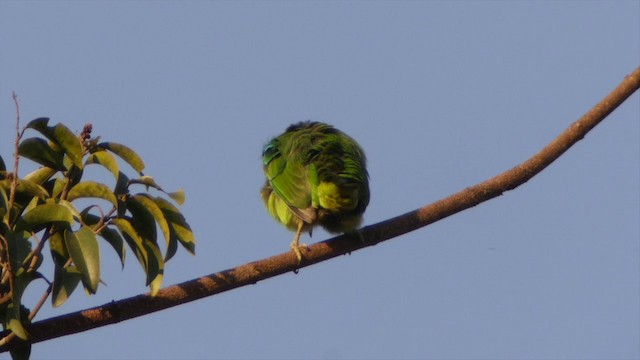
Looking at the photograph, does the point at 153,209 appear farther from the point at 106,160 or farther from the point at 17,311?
the point at 17,311

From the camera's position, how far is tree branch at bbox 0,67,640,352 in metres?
3.42

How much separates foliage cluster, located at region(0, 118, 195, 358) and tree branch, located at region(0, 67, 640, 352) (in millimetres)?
65

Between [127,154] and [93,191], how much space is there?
0.79 feet

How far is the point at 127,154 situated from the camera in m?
3.74

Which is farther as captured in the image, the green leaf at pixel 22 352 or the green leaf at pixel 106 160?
the green leaf at pixel 106 160

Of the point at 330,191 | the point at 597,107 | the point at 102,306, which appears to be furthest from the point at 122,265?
the point at 597,107

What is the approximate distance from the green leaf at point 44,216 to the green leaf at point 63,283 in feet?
0.64

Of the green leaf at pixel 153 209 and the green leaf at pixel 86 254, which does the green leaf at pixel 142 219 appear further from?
the green leaf at pixel 86 254

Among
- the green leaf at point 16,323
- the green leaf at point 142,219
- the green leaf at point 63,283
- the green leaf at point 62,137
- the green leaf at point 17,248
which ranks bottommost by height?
the green leaf at point 16,323

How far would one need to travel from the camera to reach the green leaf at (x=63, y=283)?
341 cm

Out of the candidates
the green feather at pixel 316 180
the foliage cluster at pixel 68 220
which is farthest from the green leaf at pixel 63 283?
the green feather at pixel 316 180

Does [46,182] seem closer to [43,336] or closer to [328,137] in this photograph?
[43,336]

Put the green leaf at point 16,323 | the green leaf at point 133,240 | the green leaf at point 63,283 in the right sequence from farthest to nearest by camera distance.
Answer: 1. the green leaf at point 133,240
2. the green leaf at point 63,283
3. the green leaf at point 16,323

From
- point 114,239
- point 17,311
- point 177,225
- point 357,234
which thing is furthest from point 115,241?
point 357,234
